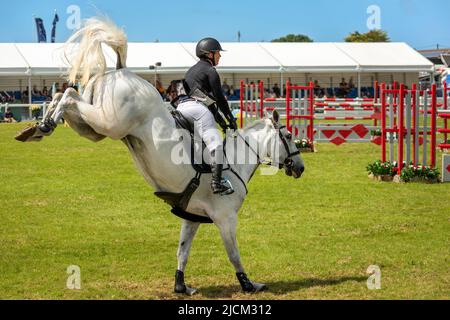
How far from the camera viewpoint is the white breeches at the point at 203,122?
8.19 meters

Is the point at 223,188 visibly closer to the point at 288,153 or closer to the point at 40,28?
the point at 288,153

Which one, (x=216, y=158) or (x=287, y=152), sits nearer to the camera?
(x=216, y=158)

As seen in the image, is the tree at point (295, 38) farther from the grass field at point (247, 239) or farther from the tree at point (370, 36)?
the grass field at point (247, 239)

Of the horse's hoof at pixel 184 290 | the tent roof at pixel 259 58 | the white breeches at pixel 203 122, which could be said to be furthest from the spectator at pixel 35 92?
the horse's hoof at pixel 184 290

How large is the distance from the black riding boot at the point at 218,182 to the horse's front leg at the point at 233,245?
0.31m

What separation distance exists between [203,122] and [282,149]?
4.19 feet

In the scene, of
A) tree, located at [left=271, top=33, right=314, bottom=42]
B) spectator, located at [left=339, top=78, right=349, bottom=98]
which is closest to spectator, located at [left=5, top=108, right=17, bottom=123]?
spectator, located at [left=339, top=78, right=349, bottom=98]

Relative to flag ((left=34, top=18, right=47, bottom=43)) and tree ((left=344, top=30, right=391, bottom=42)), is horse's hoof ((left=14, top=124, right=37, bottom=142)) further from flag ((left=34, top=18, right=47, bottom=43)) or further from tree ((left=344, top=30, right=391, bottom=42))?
tree ((left=344, top=30, right=391, bottom=42))

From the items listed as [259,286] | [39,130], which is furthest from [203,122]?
[259,286]

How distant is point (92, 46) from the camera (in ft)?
25.7

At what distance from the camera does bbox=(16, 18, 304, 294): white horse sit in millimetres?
7645

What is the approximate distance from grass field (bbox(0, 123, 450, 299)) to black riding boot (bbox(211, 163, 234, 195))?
1.10m
